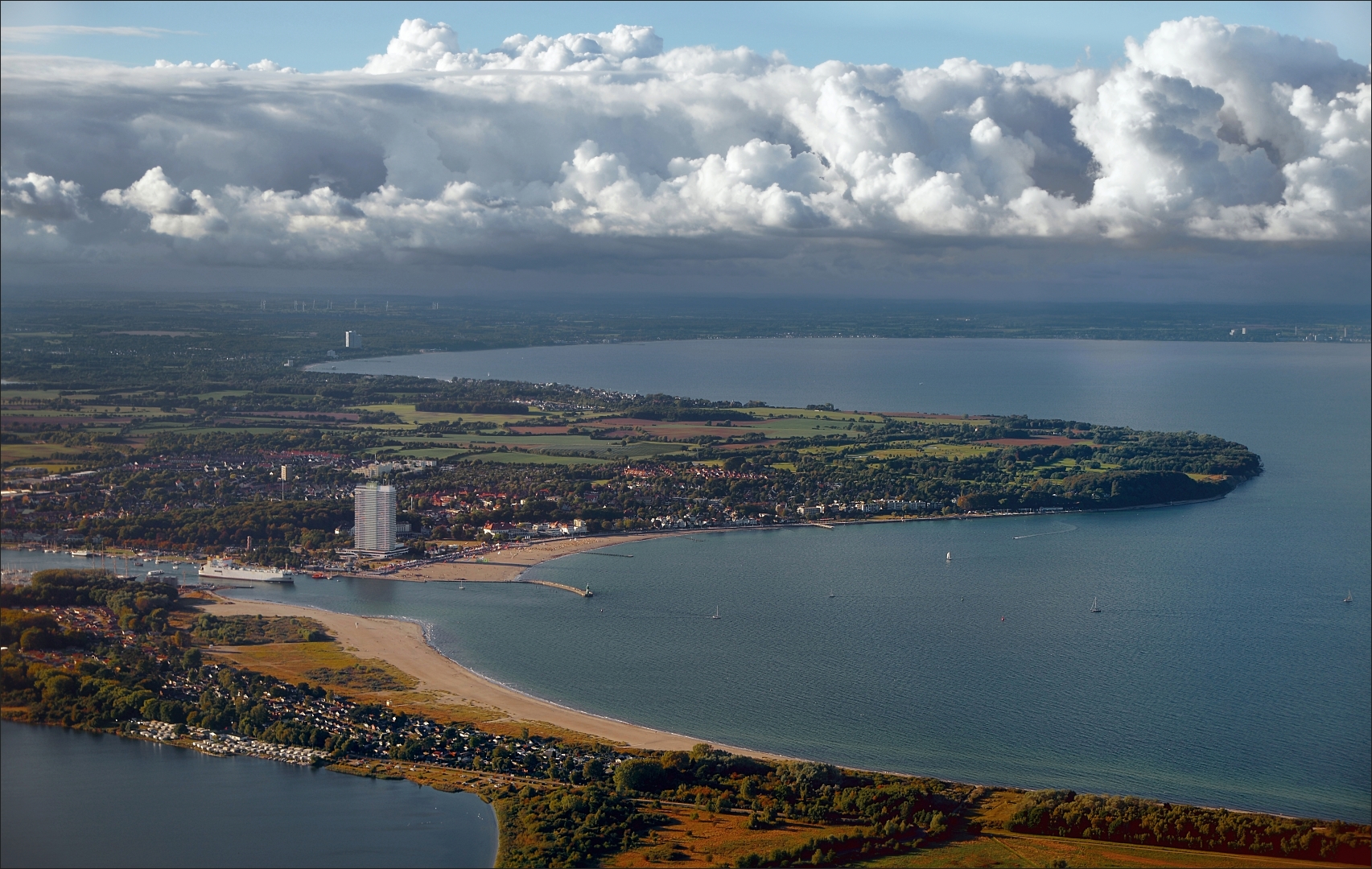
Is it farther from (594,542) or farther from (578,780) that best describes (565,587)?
(578,780)

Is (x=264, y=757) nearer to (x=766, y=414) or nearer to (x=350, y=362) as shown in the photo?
(x=766, y=414)

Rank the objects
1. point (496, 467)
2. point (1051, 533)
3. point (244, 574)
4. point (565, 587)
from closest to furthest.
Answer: point (565, 587)
point (244, 574)
point (1051, 533)
point (496, 467)

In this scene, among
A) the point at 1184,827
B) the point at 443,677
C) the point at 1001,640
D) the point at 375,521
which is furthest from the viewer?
the point at 375,521

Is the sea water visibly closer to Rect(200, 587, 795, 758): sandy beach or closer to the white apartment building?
Rect(200, 587, 795, 758): sandy beach

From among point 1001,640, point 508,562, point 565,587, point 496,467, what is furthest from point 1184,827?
point 496,467

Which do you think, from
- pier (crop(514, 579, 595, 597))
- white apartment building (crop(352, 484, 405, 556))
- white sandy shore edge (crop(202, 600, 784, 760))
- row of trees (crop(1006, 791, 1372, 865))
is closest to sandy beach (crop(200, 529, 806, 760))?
white sandy shore edge (crop(202, 600, 784, 760))

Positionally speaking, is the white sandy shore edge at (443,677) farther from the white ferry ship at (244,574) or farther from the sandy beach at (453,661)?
the white ferry ship at (244,574)
